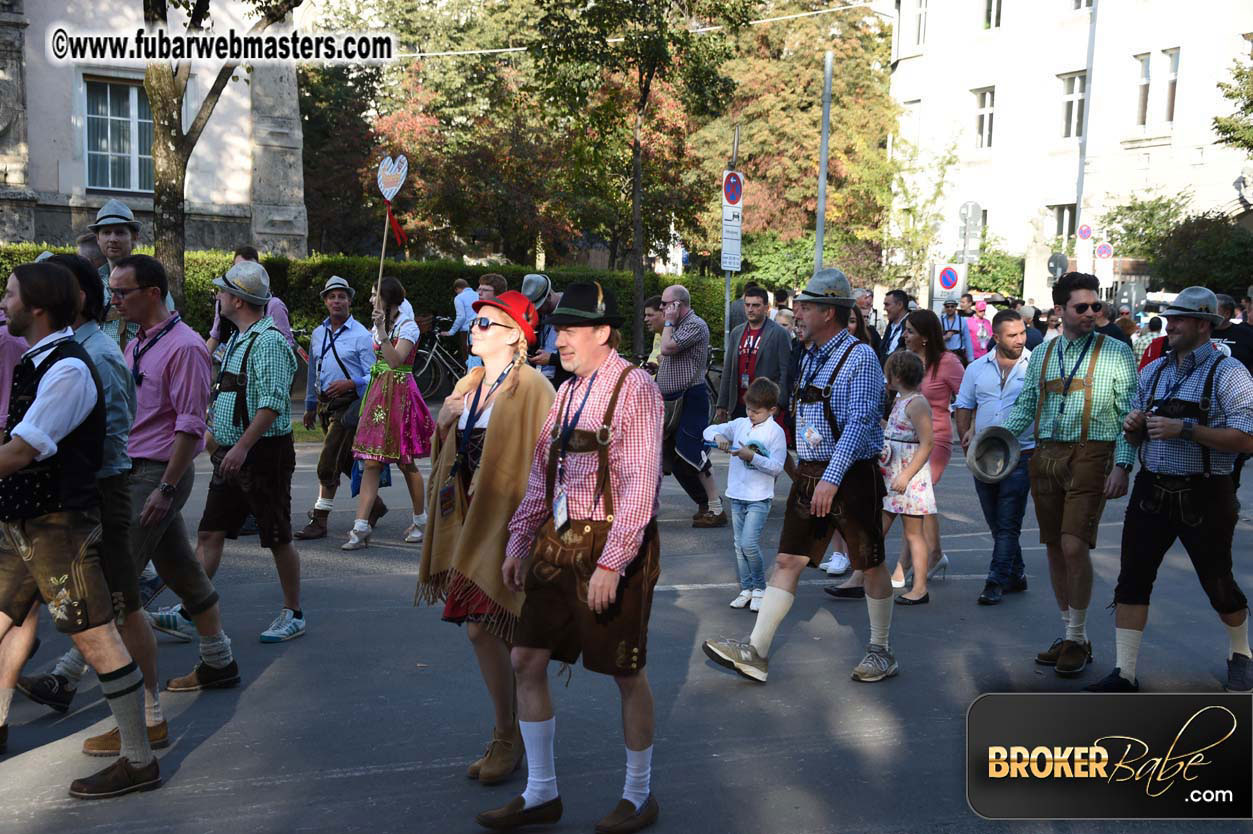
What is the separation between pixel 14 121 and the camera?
21.4 meters

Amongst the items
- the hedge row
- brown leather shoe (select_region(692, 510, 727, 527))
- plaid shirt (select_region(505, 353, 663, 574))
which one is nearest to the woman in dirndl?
plaid shirt (select_region(505, 353, 663, 574))

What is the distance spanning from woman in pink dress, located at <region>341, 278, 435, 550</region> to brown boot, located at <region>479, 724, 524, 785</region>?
14.7ft

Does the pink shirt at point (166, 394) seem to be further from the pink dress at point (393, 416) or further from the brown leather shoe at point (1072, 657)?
the brown leather shoe at point (1072, 657)

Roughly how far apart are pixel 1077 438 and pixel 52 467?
15.2 ft

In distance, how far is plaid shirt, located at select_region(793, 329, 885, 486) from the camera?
5.86 m

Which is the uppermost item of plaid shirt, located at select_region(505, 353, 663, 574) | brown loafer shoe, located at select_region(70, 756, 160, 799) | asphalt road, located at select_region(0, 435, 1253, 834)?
plaid shirt, located at select_region(505, 353, 663, 574)

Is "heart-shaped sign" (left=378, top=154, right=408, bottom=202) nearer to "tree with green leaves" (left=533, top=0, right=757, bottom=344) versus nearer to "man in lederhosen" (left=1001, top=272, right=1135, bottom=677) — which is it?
"tree with green leaves" (left=533, top=0, right=757, bottom=344)

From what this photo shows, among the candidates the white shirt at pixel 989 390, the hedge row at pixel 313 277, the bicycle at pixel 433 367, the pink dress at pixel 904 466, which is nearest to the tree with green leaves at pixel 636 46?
the hedge row at pixel 313 277

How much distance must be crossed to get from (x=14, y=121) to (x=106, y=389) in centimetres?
1906

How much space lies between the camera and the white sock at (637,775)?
4328 millimetres

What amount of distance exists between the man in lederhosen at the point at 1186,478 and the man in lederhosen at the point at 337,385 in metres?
5.64

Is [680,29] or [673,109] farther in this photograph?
[673,109]

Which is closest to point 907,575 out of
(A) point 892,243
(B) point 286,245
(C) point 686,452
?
(C) point 686,452

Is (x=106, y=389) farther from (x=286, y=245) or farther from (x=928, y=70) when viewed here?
(x=928, y=70)
